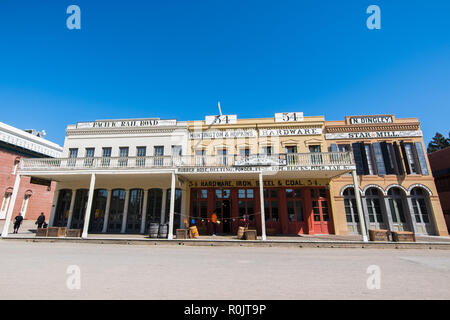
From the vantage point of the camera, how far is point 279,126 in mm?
16016

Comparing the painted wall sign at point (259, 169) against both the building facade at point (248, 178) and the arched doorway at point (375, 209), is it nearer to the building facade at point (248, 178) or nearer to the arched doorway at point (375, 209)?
the building facade at point (248, 178)

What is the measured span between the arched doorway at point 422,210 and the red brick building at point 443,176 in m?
4.27

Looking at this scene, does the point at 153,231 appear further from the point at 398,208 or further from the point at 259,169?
the point at 398,208

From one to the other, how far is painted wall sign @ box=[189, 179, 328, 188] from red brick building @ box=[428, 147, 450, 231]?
1124 cm

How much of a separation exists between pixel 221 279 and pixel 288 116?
552 inches

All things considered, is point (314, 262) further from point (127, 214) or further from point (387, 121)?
point (387, 121)

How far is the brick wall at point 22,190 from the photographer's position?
19.9 meters

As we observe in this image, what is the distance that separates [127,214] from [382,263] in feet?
48.8

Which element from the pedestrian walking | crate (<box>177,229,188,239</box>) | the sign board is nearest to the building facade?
the sign board

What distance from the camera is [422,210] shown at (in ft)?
46.7

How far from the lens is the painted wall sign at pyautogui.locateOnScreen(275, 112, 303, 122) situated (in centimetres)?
1614

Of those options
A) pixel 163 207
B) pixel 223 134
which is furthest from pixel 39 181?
pixel 223 134

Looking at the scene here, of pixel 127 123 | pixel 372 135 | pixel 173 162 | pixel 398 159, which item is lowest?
pixel 173 162

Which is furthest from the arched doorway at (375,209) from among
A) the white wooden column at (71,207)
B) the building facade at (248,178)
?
the white wooden column at (71,207)
